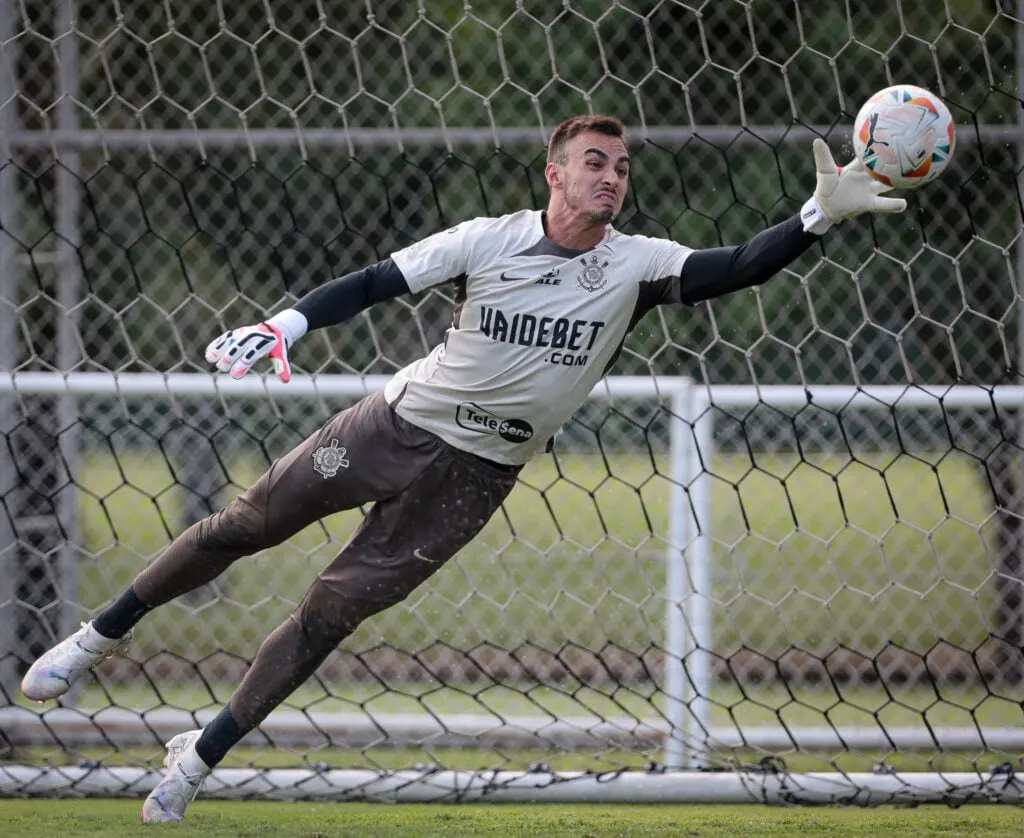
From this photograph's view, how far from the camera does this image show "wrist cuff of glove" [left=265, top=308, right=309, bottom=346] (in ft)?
11.2

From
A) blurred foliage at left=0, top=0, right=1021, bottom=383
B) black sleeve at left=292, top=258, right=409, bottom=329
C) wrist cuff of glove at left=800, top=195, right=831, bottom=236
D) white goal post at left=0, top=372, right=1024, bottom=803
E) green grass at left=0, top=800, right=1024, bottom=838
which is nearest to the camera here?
wrist cuff of glove at left=800, top=195, right=831, bottom=236

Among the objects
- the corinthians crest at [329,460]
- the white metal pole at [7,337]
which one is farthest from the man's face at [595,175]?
the white metal pole at [7,337]

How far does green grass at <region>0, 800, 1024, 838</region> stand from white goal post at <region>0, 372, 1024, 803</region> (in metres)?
0.05

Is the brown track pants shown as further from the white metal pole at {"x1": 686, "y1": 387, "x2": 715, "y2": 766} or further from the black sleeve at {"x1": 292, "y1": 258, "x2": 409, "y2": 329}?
the white metal pole at {"x1": 686, "y1": 387, "x2": 715, "y2": 766}

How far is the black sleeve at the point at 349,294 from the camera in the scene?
11.6 feet

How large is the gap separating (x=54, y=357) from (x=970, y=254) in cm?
379

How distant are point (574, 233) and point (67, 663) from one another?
1.85 meters

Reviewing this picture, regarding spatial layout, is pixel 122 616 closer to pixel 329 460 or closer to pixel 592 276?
pixel 329 460

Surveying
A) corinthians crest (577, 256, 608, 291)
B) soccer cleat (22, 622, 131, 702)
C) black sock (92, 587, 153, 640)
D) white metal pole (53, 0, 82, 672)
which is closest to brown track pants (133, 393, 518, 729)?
black sock (92, 587, 153, 640)

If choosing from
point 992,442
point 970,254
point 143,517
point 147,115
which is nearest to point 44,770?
point 143,517

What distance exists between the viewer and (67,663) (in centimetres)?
388

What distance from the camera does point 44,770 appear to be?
14.4 ft

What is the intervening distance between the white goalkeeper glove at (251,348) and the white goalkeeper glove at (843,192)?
1.34 meters

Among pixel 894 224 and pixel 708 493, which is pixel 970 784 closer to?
pixel 708 493
